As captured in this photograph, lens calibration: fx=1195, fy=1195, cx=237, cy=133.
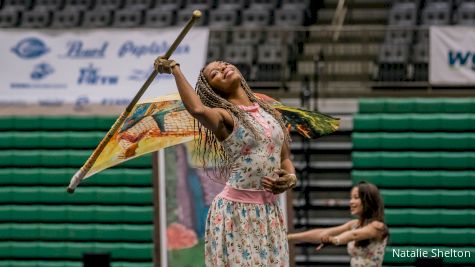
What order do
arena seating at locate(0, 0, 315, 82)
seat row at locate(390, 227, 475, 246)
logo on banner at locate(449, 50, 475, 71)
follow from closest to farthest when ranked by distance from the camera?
1. seat row at locate(390, 227, 475, 246)
2. logo on banner at locate(449, 50, 475, 71)
3. arena seating at locate(0, 0, 315, 82)

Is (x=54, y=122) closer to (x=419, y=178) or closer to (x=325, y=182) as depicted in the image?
(x=325, y=182)

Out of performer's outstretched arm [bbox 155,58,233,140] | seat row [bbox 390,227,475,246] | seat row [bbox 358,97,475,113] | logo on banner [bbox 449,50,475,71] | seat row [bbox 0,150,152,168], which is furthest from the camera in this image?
seat row [bbox 0,150,152,168]

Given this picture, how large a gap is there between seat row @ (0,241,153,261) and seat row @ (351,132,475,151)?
279 cm

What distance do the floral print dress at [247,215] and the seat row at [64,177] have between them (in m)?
8.01

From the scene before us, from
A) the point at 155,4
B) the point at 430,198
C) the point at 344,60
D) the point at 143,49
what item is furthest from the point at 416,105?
the point at 155,4

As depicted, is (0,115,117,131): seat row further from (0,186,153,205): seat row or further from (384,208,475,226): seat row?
(384,208,475,226): seat row

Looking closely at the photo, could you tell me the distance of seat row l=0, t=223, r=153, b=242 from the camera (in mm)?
14156

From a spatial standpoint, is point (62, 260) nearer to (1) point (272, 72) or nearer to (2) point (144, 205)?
(2) point (144, 205)

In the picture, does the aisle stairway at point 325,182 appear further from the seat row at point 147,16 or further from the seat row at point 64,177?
the seat row at point 147,16

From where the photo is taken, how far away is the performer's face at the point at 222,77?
20.7ft

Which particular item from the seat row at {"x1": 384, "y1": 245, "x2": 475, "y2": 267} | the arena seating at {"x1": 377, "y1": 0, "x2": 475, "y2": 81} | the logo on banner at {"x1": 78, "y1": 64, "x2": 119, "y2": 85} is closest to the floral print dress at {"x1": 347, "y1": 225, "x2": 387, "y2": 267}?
the seat row at {"x1": 384, "y1": 245, "x2": 475, "y2": 267}

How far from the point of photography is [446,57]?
13.8 meters

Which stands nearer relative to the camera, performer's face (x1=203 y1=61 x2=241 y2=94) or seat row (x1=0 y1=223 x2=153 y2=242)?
performer's face (x1=203 y1=61 x2=241 y2=94)

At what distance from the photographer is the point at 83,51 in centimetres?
1433
